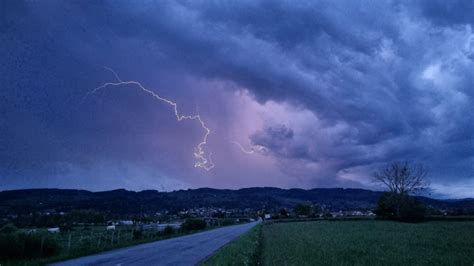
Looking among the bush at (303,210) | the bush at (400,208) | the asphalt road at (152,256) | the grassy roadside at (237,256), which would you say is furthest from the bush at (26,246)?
the bush at (303,210)

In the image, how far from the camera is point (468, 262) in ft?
54.1

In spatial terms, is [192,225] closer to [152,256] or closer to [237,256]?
[152,256]

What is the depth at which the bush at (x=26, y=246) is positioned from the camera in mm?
26406

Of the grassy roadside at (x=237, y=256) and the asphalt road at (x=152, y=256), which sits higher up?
the grassy roadside at (x=237, y=256)

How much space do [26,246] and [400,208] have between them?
255ft

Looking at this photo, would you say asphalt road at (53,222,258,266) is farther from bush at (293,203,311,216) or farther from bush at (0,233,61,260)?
bush at (293,203,311,216)

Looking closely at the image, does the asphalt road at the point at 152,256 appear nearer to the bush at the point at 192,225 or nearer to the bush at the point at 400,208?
the bush at the point at 192,225

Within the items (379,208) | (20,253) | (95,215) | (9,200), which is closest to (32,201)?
(9,200)

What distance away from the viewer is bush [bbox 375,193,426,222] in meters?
81.8

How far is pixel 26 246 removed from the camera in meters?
27.5

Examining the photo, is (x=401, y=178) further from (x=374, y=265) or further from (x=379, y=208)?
(x=374, y=265)

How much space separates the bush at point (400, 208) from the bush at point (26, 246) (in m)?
74.2

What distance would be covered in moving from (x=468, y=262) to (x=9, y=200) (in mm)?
203369

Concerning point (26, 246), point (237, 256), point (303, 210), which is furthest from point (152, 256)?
point (303, 210)
